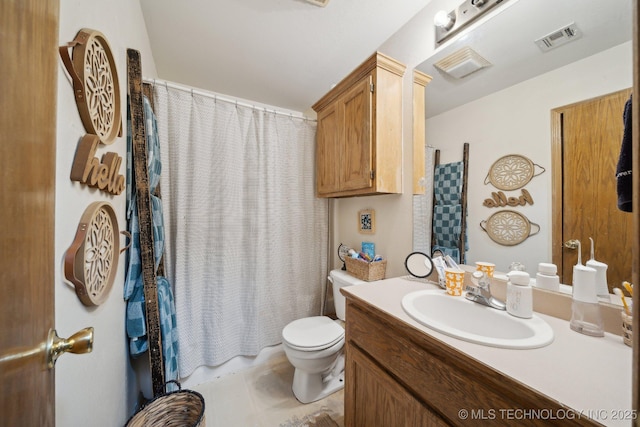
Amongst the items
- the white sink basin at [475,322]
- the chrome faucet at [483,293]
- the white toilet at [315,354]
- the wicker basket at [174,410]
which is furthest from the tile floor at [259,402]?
the chrome faucet at [483,293]

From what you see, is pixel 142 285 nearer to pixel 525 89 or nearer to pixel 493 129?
pixel 493 129

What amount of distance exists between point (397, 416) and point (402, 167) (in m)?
1.19

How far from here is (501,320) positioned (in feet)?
2.56

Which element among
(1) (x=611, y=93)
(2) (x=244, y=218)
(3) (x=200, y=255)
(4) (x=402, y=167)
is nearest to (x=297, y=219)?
(2) (x=244, y=218)

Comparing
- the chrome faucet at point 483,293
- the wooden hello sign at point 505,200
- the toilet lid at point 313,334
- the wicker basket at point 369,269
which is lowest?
the toilet lid at point 313,334

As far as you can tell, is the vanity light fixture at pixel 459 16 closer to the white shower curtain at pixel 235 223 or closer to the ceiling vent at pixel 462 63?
the ceiling vent at pixel 462 63

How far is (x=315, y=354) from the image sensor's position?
131 cm

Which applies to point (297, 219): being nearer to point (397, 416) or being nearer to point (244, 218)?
point (244, 218)

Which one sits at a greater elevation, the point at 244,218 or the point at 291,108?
the point at 291,108

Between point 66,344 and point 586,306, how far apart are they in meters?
1.30

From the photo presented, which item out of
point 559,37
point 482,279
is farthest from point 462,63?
point 482,279

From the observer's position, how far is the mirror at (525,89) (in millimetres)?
721

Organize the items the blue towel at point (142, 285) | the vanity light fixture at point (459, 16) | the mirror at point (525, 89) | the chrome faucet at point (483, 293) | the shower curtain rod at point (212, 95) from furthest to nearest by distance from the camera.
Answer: the shower curtain rod at point (212, 95) → the blue towel at point (142, 285) → the vanity light fixture at point (459, 16) → the chrome faucet at point (483, 293) → the mirror at point (525, 89)

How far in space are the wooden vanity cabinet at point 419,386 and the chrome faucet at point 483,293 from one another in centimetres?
36
